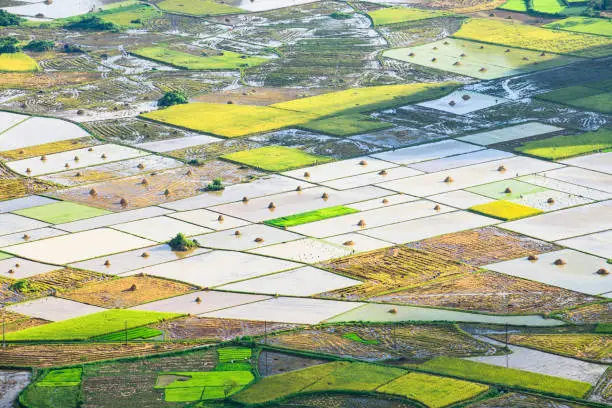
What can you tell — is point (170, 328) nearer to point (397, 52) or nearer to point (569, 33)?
point (397, 52)

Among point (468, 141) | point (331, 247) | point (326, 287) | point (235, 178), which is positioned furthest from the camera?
point (468, 141)

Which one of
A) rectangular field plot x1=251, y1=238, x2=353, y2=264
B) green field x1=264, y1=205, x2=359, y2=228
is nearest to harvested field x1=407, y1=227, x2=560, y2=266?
rectangular field plot x1=251, y1=238, x2=353, y2=264

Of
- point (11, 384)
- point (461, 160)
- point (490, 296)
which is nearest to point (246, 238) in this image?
point (490, 296)

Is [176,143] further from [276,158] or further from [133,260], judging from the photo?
[133,260]

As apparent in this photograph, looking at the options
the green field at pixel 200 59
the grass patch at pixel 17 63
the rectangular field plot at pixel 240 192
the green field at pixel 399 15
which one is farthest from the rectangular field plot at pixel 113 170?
the green field at pixel 399 15

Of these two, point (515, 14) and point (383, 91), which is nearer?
point (383, 91)

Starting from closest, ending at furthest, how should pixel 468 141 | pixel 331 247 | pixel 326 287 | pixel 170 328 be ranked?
pixel 170 328 < pixel 326 287 < pixel 331 247 < pixel 468 141

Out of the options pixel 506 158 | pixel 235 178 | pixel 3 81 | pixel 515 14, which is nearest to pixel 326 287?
→ pixel 235 178

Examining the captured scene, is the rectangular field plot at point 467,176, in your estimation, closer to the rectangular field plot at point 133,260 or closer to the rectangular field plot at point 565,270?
the rectangular field plot at point 565,270
